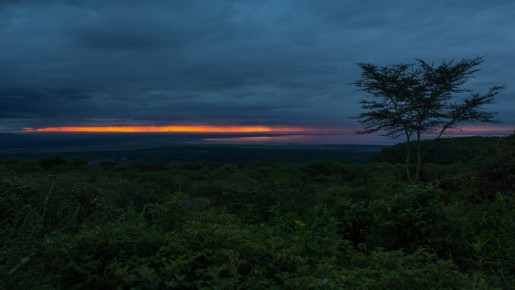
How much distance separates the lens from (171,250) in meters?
2.91

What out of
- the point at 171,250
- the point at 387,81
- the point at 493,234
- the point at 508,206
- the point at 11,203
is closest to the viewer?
the point at 171,250

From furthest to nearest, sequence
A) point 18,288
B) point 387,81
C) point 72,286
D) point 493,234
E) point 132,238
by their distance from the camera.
Answer: point 387,81 → point 493,234 → point 132,238 → point 72,286 → point 18,288

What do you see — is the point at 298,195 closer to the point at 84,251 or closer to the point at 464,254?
the point at 464,254

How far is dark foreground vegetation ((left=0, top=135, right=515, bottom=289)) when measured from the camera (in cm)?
243

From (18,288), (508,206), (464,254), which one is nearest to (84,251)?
(18,288)

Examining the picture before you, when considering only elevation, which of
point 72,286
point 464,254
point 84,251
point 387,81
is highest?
point 387,81

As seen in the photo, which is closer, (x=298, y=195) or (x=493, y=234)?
(x=493, y=234)

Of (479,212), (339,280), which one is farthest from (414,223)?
(479,212)

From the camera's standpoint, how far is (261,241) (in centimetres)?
323

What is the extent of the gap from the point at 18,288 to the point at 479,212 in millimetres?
7595

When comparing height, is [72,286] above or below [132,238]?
below

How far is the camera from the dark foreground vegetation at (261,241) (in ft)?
7.97

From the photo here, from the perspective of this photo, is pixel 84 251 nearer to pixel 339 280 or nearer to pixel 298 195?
pixel 339 280

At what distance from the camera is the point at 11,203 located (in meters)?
4.91
